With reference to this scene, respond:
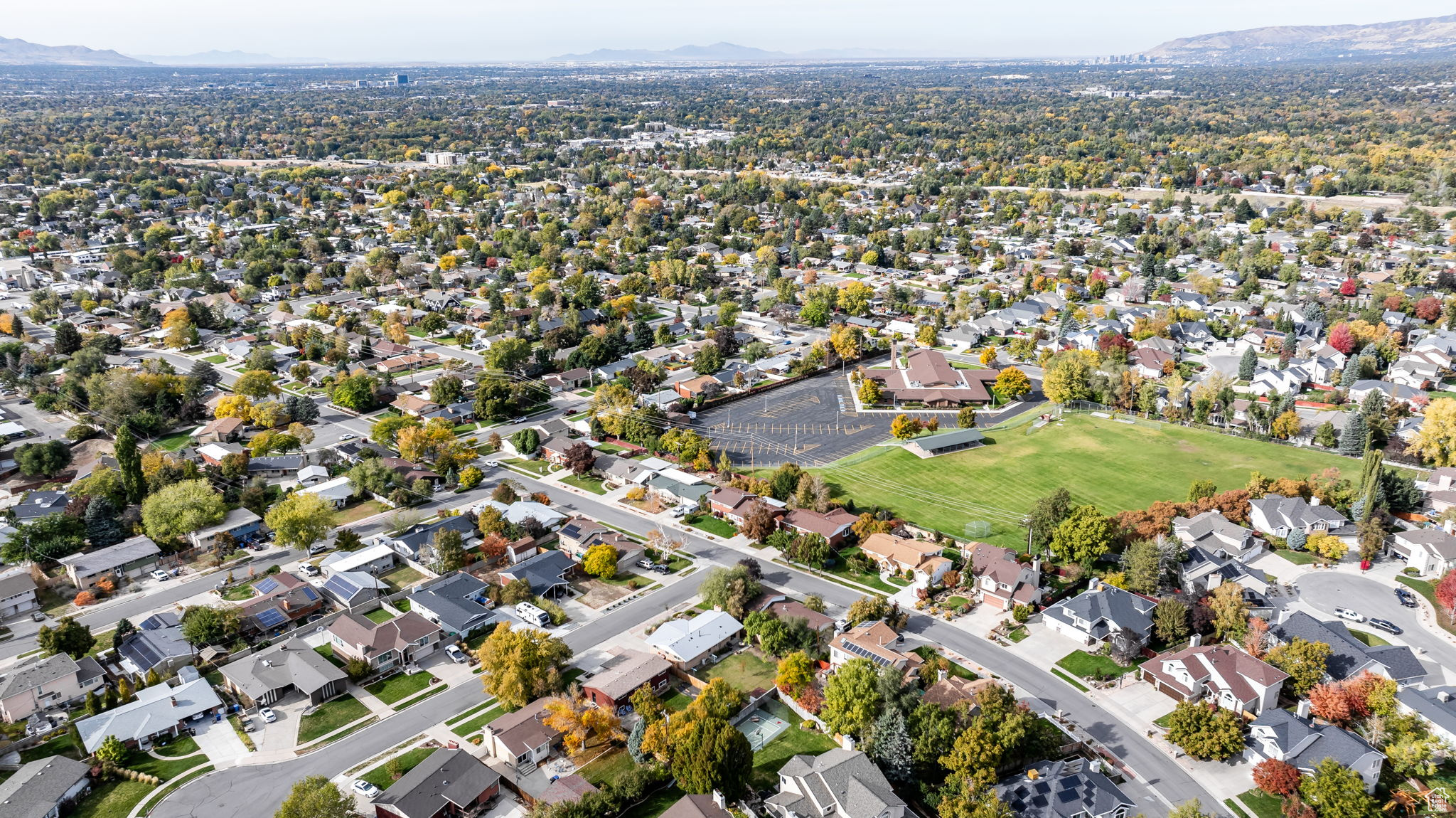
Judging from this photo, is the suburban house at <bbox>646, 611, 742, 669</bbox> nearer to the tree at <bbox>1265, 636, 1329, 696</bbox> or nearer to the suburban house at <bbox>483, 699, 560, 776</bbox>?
the suburban house at <bbox>483, 699, 560, 776</bbox>

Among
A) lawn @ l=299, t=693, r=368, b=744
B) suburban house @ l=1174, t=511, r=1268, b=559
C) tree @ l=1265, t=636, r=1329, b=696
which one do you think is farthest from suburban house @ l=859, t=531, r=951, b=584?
lawn @ l=299, t=693, r=368, b=744

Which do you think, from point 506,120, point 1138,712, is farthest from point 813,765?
point 506,120

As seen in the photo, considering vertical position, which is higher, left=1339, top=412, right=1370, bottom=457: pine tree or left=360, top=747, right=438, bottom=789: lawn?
left=1339, top=412, right=1370, bottom=457: pine tree

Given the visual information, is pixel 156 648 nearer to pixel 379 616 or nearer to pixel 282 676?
pixel 282 676

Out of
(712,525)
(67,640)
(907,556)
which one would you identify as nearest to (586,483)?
(712,525)

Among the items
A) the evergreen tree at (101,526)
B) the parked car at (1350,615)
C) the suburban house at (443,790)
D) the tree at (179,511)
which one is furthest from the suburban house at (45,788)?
the parked car at (1350,615)

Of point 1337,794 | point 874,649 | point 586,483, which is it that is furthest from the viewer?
point 586,483

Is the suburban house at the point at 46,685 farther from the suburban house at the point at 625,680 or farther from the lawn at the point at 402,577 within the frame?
the suburban house at the point at 625,680
